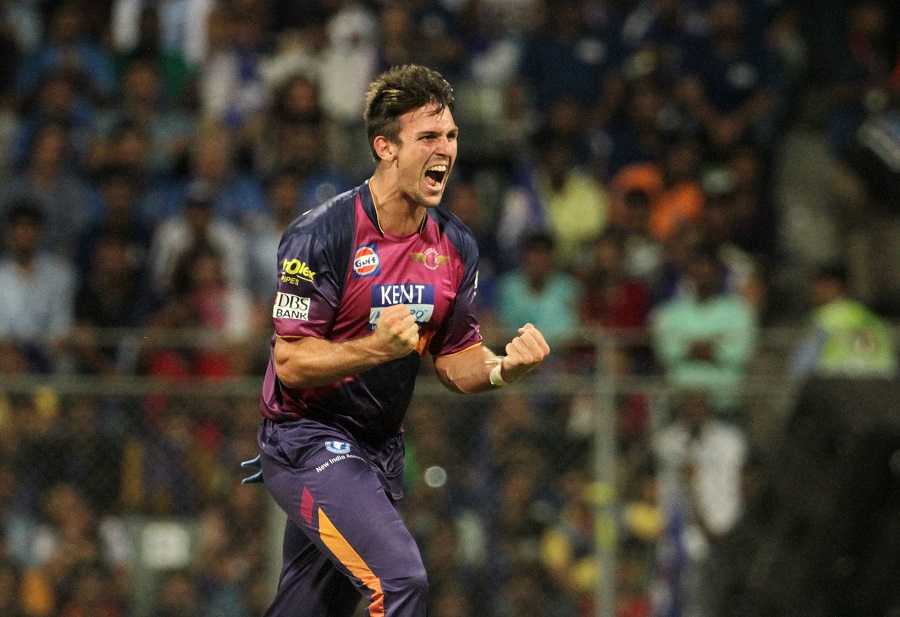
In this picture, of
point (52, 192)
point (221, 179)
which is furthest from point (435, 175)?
point (52, 192)

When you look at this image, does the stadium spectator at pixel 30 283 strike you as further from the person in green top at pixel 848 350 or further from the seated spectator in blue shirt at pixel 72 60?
the person in green top at pixel 848 350

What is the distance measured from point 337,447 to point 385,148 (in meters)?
1.19

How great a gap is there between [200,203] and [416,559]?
6146 mm

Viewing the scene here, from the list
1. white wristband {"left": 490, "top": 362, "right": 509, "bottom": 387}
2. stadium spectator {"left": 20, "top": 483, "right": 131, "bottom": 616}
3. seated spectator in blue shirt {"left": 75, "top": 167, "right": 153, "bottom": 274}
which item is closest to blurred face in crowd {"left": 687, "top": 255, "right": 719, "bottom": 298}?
seated spectator in blue shirt {"left": 75, "top": 167, "right": 153, "bottom": 274}

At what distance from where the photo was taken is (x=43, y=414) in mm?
9789

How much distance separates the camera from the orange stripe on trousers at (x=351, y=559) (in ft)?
18.1

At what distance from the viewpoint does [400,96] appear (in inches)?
228

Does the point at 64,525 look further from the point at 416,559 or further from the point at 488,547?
the point at 416,559

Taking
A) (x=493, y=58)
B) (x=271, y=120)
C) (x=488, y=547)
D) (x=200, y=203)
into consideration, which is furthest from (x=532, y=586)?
(x=493, y=58)

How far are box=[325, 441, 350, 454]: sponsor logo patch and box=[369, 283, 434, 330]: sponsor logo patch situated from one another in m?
0.47

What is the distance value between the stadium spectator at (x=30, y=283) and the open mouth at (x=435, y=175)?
582cm

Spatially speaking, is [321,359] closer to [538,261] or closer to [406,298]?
[406,298]

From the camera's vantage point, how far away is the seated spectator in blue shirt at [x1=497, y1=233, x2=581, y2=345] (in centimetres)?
1105

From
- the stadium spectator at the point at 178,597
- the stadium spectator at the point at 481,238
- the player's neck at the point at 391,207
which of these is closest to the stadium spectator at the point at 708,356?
the stadium spectator at the point at 481,238
